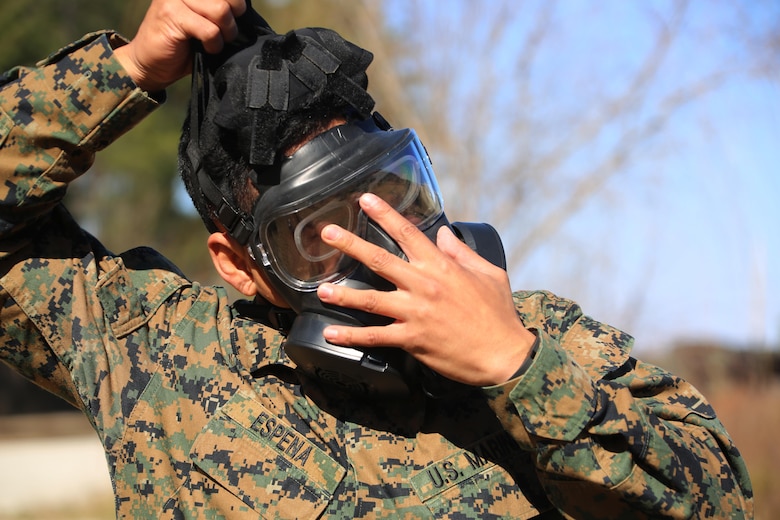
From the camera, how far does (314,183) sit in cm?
200

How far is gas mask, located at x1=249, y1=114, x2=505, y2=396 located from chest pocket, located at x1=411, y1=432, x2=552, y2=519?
0.22 metres

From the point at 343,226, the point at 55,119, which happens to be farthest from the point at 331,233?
the point at 55,119

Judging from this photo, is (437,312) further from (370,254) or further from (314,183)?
(314,183)

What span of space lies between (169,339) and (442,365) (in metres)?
0.84

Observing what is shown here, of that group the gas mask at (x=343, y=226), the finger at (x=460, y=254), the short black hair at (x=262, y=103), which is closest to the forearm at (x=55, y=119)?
the short black hair at (x=262, y=103)

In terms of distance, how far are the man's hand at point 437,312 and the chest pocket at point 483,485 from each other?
38 cm

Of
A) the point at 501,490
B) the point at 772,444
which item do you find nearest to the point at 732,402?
the point at 772,444

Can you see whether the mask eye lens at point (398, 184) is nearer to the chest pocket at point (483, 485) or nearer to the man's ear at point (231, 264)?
the man's ear at point (231, 264)

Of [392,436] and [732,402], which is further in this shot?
[732,402]

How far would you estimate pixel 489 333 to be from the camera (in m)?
1.76

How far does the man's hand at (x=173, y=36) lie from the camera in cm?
210

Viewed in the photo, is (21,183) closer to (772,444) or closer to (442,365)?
(442,365)

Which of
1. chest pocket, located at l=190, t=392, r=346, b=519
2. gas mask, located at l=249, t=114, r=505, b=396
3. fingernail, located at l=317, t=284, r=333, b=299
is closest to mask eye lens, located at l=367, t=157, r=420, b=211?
gas mask, located at l=249, t=114, r=505, b=396

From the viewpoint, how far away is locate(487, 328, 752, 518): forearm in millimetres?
1759
